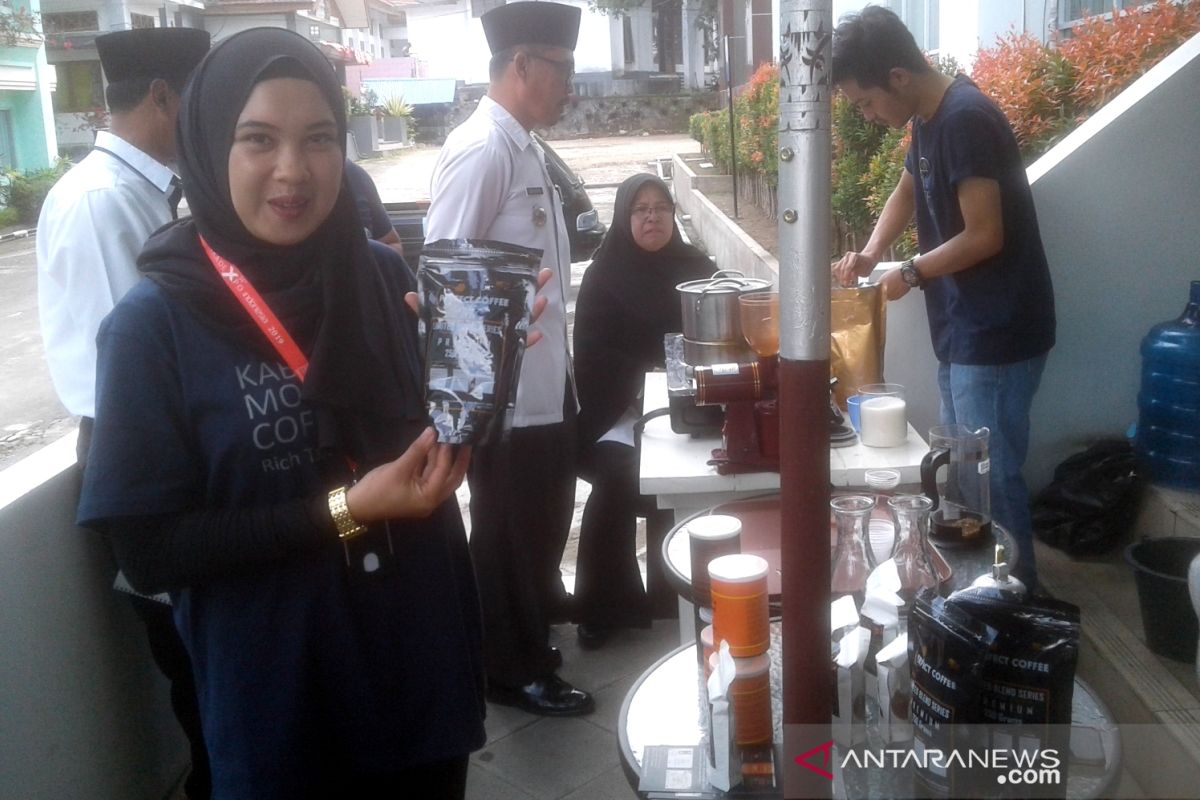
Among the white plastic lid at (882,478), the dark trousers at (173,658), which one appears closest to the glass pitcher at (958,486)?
the white plastic lid at (882,478)

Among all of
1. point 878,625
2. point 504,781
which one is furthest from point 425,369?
point 504,781

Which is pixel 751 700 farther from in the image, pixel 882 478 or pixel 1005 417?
pixel 1005 417

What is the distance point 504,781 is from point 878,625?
1755 mm

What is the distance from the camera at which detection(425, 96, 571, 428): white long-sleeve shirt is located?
9.37 feet

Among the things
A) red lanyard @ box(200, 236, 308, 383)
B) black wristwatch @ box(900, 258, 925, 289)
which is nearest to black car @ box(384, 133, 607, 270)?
black wristwatch @ box(900, 258, 925, 289)

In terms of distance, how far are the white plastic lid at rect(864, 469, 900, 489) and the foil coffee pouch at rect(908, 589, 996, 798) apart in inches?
42.9

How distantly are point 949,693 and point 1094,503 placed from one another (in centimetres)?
264

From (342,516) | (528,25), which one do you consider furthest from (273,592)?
(528,25)

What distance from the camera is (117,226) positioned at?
233 centimetres

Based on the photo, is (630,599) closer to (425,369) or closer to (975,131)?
(975,131)

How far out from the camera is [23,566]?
2176 mm

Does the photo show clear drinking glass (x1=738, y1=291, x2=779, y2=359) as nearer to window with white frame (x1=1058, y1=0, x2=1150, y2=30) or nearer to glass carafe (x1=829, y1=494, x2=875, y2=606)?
glass carafe (x1=829, y1=494, x2=875, y2=606)

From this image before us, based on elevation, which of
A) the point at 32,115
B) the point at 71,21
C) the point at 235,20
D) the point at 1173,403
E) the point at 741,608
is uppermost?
the point at 235,20

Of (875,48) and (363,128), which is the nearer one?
(875,48)
